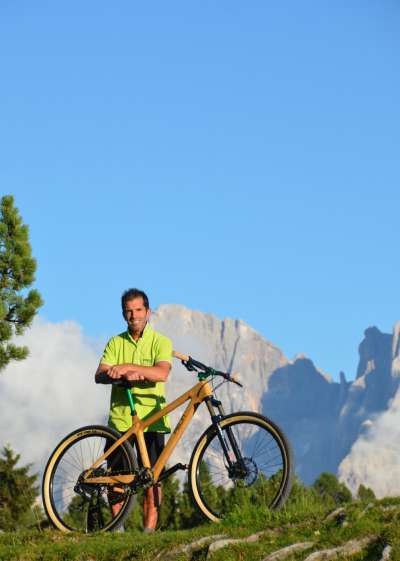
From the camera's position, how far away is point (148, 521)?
35.0 ft

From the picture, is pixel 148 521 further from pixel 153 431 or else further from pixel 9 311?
pixel 9 311

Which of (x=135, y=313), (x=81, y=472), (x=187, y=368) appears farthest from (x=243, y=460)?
(x=135, y=313)

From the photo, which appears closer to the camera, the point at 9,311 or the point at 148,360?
the point at 148,360

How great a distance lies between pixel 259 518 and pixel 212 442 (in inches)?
43.2

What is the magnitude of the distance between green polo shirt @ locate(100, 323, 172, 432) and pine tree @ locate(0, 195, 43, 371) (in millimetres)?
15949

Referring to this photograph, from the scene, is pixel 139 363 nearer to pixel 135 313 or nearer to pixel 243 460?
pixel 135 313

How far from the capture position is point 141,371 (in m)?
10.5

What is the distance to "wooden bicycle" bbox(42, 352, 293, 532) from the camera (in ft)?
32.7

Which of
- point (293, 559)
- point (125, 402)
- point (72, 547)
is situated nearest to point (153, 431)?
point (125, 402)

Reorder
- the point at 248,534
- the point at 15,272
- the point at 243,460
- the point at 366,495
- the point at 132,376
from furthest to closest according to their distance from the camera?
the point at 366,495 → the point at 15,272 → the point at 132,376 → the point at 243,460 → the point at 248,534

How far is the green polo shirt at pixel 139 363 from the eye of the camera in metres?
10.8

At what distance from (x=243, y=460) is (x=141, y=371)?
1497 millimetres

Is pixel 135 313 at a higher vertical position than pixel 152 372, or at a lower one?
higher

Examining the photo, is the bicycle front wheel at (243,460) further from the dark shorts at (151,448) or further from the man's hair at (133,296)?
the man's hair at (133,296)
